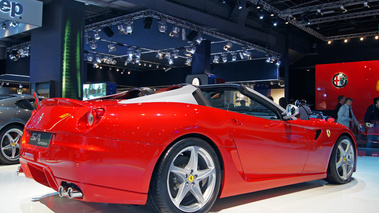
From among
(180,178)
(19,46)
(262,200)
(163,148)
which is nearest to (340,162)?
(262,200)

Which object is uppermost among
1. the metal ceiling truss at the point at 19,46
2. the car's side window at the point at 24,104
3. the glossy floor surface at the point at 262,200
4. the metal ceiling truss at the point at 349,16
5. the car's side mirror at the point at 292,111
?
the metal ceiling truss at the point at 349,16

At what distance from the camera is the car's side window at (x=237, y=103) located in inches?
121

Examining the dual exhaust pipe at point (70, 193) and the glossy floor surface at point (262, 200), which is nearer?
the dual exhaust pipe at point (70, 193)

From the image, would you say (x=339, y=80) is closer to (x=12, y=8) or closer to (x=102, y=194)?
(x=12, y=8)

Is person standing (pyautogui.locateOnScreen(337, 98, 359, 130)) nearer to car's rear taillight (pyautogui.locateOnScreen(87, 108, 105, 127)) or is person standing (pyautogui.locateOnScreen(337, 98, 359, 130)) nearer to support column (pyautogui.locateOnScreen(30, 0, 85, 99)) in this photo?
support column (pyautogui.locateOnScreen(30, 0, 85, 99))

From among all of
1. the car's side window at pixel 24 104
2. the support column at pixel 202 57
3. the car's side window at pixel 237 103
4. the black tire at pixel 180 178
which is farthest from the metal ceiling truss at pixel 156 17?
the black tire at pixel 180 178

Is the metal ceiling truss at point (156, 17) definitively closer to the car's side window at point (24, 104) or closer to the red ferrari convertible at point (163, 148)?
the car's side window at point (24, 104)

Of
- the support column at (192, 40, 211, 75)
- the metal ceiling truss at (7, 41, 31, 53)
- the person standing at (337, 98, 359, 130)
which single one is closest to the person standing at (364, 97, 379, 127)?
the person standing at (337, 98, 359, 130)

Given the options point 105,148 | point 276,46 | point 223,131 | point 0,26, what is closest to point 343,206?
point 223,131

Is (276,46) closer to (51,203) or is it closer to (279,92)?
(279,92)

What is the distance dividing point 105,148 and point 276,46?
14957mm

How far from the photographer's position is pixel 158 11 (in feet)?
31.0

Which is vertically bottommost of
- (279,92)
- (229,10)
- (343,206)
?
(343,206)

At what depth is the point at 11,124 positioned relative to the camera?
514cm
